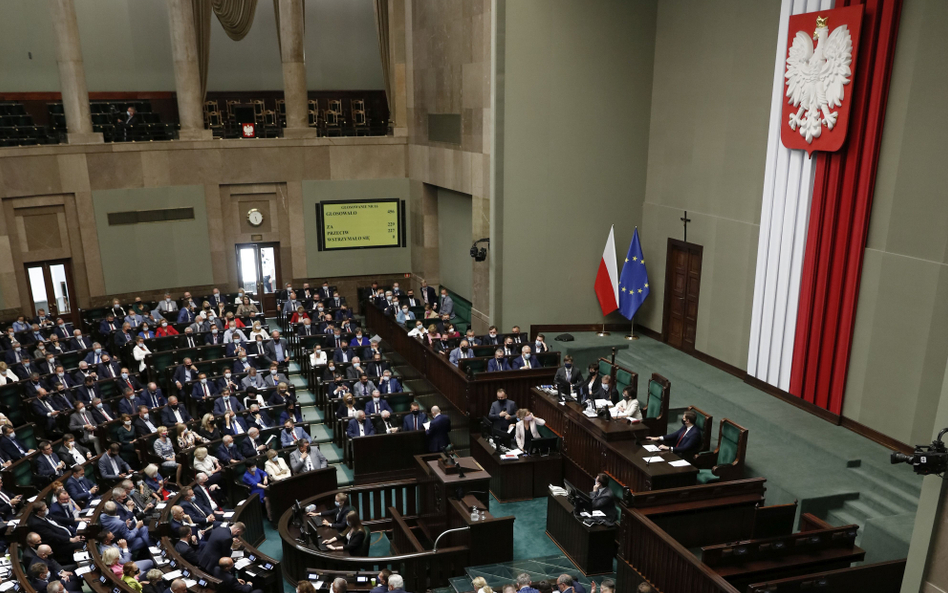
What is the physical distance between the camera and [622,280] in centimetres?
1430

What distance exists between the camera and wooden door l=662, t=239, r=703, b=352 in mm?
13305

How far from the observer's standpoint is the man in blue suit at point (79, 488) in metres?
9.02

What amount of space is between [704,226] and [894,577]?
7.02 meters

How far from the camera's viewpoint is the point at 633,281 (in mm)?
14211

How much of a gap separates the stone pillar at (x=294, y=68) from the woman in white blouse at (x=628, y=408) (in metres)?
11.2

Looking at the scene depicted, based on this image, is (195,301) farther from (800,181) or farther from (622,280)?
(800,181)

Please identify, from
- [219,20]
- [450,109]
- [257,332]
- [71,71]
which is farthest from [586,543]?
[219,20]

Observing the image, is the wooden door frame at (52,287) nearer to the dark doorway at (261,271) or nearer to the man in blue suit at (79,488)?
the dark doorway at (261,271)

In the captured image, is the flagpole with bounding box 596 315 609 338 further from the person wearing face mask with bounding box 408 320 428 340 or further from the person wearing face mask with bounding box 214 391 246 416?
the person wearing face mask with bounding box 214 391 246 416

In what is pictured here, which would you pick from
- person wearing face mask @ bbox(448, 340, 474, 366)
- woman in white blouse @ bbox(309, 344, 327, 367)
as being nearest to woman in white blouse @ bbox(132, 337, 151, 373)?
woman in white blouse @ bbox(309, 344, 327, 367)

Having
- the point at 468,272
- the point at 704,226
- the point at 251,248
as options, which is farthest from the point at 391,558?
the point at 251,248

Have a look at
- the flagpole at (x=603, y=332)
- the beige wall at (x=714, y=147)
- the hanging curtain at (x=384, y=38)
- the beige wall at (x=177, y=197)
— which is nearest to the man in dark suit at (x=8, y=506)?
the beige wall at (x=177, y=197)

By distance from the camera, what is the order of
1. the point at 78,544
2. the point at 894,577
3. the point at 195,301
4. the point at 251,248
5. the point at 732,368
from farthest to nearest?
the point at 251,248 → the point at 195,301 → the point at 732,368 → the point at 78,544 → the point at 894,577

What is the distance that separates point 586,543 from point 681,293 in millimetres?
6551
